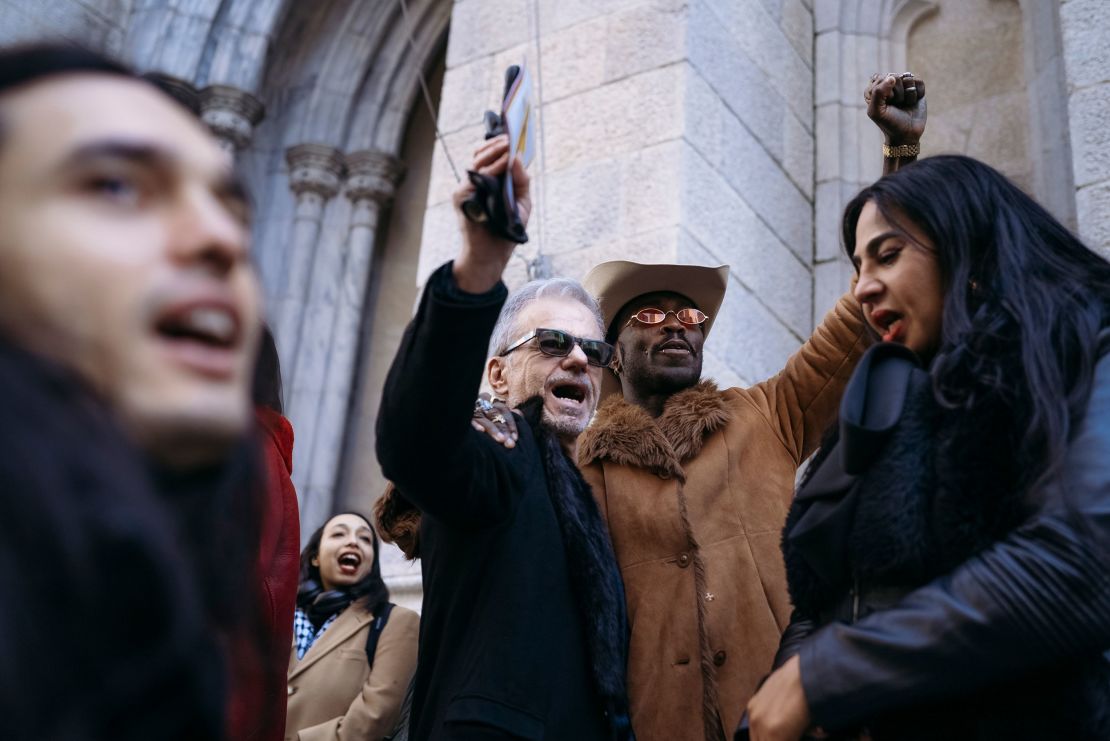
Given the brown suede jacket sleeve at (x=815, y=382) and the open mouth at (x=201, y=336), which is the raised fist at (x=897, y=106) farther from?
the open mouth at (x=201, y=336)

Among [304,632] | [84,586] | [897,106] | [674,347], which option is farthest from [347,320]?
[84,586]

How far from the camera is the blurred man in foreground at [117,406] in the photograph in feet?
2.21

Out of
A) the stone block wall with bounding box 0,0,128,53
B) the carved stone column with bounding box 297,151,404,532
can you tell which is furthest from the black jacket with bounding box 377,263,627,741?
the stone block wall with bounding box 0,0,128,53

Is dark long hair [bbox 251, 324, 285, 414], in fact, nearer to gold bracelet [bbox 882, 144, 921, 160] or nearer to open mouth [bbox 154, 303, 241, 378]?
open mouth [bbox 154, 303, 241, 378]

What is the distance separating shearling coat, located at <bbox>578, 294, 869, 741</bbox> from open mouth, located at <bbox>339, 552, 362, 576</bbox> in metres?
1.67

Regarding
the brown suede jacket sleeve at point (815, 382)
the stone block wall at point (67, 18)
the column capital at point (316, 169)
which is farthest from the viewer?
the column capital at point (316, 169)

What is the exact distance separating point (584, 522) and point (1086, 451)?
977 mm

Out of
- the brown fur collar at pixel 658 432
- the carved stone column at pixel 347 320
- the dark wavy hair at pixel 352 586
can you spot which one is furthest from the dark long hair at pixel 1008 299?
the carved stone column at pixel 347 320

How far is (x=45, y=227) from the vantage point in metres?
0.79

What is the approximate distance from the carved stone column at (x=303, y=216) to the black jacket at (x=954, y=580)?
651cm

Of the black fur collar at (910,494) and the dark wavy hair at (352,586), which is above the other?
the black fur collar at (910,494)

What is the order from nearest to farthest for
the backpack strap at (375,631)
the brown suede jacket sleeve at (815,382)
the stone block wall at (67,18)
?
the brown suede jacket sleeve at (815,382) < the backpack strap at (375,631) < the stone block wall at (67,18)

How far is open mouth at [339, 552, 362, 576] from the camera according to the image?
13.6 feet

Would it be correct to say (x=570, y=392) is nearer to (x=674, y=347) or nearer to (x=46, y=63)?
(x=674, y=347)
